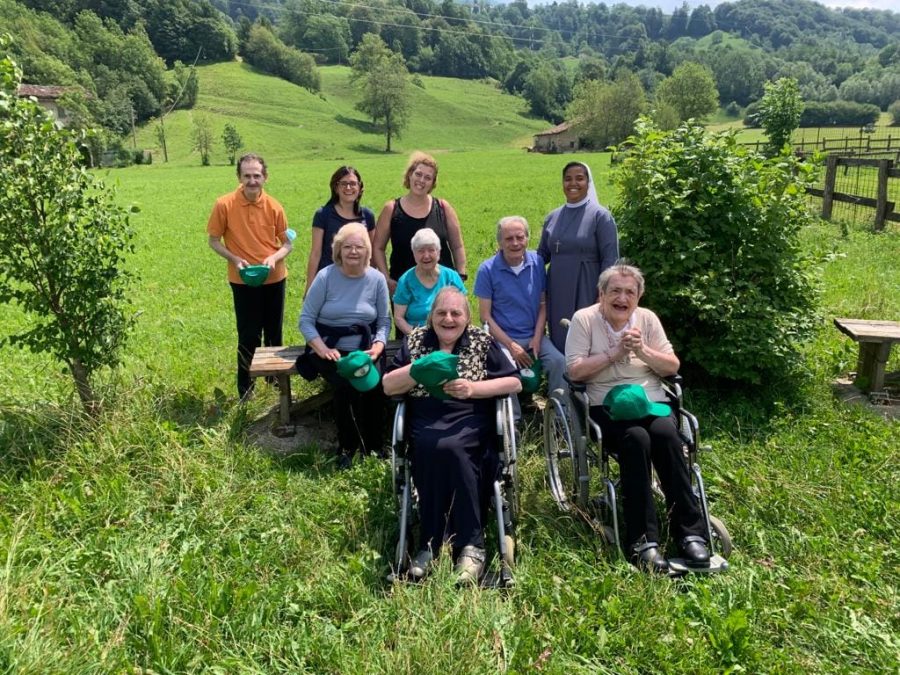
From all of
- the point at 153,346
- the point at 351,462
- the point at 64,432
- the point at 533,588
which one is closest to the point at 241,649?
the point at 533,588

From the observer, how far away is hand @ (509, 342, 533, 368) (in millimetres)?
4473

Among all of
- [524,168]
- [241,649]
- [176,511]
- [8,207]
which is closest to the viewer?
[241,649]

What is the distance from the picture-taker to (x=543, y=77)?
112000mm

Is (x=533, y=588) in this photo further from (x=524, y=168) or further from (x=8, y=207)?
(x=524, y=168)

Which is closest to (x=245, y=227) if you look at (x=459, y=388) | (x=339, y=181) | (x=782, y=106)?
(x=339, y=181)

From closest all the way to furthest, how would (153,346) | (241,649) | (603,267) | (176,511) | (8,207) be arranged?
(241,649) → (176,511) → (8,207) → (603,267) → (153,346)

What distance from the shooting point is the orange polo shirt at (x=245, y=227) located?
201 inches

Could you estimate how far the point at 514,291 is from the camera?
4.57 m

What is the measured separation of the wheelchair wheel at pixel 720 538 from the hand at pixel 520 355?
1.63 m

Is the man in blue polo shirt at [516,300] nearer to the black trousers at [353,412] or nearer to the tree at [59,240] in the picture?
the black trousers at [353,412]

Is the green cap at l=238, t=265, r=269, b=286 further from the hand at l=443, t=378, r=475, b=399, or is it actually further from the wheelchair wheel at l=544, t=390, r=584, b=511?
the wheelchair wheel at l=544, t=390, r=584, b=511

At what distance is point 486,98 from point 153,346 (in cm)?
11369

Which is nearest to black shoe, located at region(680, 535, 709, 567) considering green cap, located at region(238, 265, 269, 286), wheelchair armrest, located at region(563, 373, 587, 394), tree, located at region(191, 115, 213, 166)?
wheelchair armrest, located at region(563, 373, 587, 394)

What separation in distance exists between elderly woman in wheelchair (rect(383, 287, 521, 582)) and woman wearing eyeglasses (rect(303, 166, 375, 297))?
170 cm
